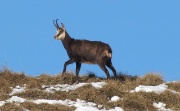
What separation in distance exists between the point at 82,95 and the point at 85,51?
158 inches

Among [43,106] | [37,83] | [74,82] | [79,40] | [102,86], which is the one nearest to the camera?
[43,106]

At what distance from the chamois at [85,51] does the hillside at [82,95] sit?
3.82 ft

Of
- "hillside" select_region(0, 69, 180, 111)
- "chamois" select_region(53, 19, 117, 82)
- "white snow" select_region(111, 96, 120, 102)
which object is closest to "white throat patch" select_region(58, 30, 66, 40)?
"chamois" select_region(53, 19, 117, 82)

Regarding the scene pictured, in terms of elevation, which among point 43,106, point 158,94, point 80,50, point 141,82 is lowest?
point 43,106

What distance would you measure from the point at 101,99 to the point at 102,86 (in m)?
1.08

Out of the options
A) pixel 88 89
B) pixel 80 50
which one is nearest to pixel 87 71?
pixel 80 50

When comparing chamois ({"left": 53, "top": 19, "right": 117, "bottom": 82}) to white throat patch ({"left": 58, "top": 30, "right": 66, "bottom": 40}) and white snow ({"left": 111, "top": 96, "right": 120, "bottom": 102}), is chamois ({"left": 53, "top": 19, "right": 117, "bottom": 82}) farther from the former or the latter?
white snow ({"left": 111, "top": 96, "right": 120, "bottom": 102})

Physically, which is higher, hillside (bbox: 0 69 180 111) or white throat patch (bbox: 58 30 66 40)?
white throat patch (bbox: 58 30 66 40)

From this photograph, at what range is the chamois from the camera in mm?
17203

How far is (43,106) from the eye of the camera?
12.4m

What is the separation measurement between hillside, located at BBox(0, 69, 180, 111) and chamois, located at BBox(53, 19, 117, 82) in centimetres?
117

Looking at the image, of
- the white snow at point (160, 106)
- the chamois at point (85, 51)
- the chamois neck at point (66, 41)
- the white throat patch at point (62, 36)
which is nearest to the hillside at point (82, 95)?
the white snow at point (160, 106)

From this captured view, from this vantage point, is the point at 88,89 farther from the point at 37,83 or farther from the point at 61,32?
the point at 61,32

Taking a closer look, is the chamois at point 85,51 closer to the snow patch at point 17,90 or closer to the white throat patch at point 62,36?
the white throat patch at point 62,36
